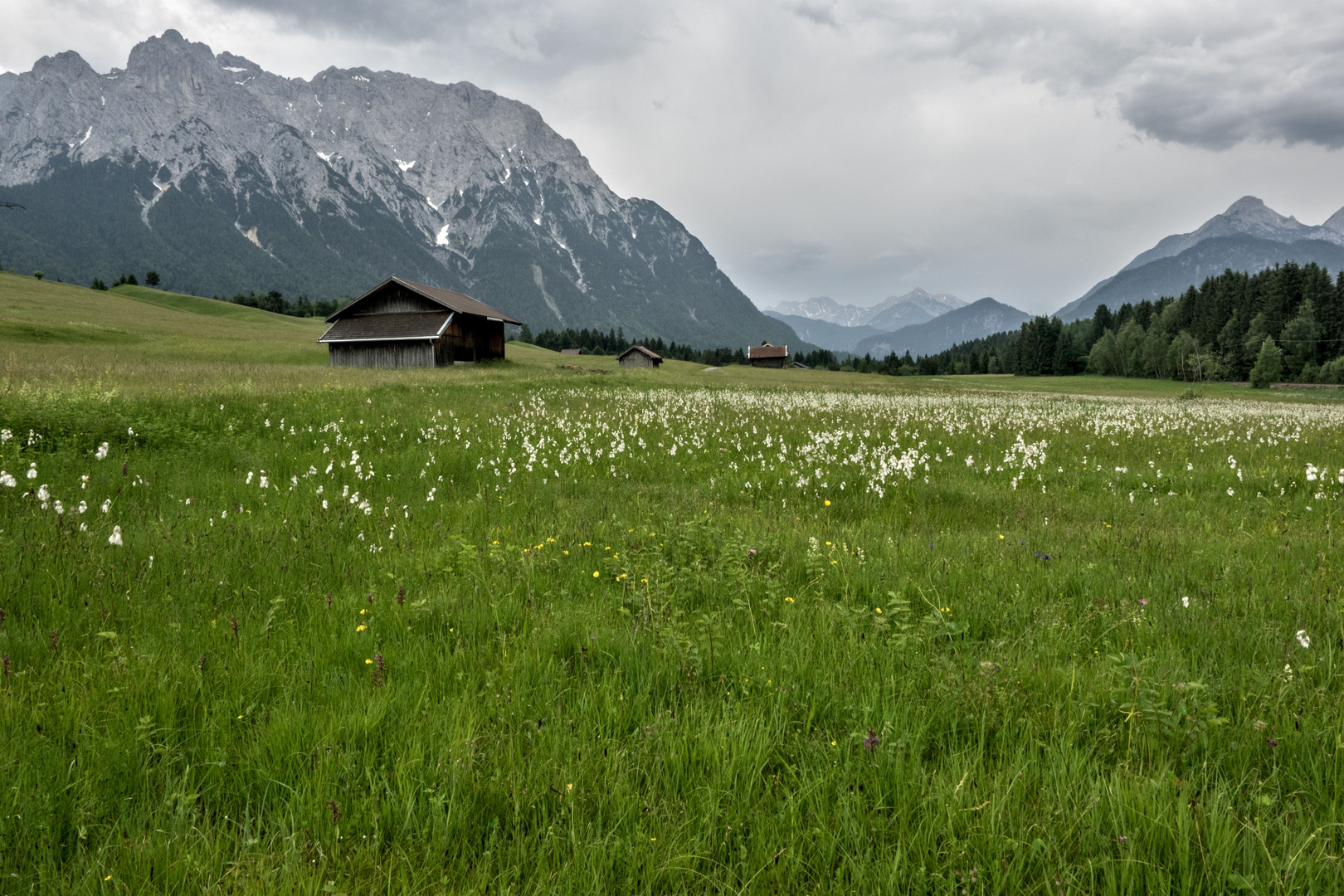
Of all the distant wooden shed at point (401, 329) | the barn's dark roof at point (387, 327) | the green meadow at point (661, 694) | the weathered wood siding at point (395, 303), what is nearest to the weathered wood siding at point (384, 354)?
the distant wooden shed at point (401, 329)

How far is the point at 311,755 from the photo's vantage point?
97.8 inches

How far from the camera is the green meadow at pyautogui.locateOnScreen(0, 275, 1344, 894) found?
6.77 ft

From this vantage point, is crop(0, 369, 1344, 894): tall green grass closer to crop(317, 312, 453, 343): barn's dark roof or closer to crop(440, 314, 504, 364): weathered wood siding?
crop(317, 312, 453, 343): barn's dark roof

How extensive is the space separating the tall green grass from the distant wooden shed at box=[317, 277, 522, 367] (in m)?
40.7

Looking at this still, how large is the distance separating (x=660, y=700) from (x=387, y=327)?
49189mm

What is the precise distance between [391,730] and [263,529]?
3864 millimetres

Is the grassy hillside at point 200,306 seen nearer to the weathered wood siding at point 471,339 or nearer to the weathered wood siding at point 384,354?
the weathered wood siding at point 384,354

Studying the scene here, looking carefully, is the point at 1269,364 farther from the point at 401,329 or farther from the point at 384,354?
the point at 384,354

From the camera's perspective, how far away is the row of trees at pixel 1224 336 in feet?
260

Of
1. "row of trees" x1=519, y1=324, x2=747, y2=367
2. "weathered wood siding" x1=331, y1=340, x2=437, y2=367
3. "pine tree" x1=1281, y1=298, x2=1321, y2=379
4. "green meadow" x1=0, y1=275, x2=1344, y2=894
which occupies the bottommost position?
"green meadow" x1=0, y1=275, x2=1344, y2=894

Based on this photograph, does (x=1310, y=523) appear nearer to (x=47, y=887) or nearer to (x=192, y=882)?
(x=192, y=882)

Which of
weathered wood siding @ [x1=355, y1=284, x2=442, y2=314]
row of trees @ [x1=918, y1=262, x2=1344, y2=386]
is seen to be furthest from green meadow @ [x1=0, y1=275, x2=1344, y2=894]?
row of trees @ [x1=918, y1=262, x2=1344, y2=386]

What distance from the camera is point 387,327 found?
45.6 metres

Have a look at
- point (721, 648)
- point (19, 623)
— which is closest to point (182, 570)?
point (19, 623)
